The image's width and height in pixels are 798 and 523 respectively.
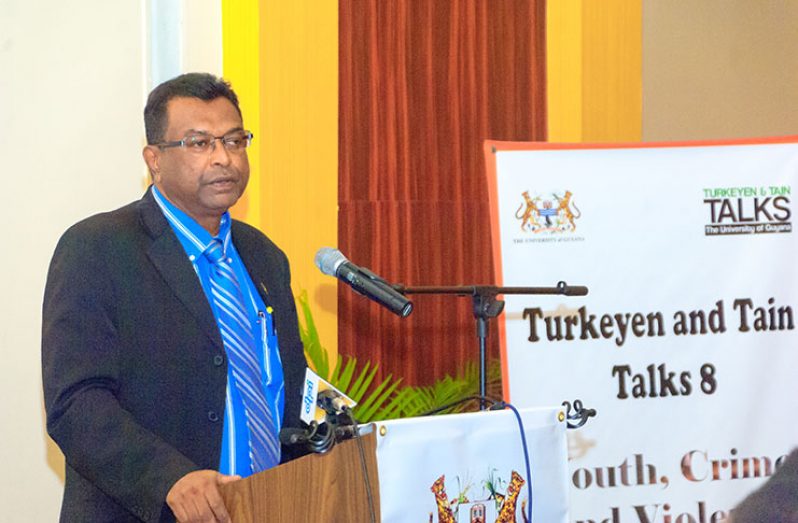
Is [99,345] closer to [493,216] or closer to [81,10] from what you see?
[493,216]

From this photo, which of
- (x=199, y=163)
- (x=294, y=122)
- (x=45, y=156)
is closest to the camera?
(x=199, y=163)

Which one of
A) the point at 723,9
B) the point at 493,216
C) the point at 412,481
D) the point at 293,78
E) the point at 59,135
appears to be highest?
the point at 723,9

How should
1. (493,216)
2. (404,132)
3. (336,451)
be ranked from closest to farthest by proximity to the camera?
(336,451) < (493,216) < (404,132)

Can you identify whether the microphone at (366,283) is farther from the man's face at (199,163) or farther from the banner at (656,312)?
the banner at (656,312)

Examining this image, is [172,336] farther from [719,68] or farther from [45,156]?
[719,68]

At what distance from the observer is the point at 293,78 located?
4266 mm

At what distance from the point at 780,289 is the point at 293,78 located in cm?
199

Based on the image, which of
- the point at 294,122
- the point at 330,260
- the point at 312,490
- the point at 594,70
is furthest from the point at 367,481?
the point at 594,70

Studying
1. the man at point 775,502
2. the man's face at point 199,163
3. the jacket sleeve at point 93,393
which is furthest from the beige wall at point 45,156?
→ the man at point 775,502

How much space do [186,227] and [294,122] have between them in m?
1.65

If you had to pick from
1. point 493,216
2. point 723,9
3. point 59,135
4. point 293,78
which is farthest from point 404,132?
point 723,9

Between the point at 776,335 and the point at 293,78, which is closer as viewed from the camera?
the point at 776,335

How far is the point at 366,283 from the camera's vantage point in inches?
90.2

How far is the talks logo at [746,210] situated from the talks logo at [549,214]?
47cm
